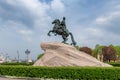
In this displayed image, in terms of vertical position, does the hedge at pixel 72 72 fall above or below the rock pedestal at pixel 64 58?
below

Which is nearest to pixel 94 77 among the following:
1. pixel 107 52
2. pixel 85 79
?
pixel 85 79

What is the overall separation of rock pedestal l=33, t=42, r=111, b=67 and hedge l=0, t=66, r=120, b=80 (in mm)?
3262

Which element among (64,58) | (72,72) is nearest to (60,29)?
(64,58)

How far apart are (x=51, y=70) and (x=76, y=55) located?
4.66 meters

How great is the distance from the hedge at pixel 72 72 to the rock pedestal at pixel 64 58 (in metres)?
3.26

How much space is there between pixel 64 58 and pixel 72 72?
4.44 meters

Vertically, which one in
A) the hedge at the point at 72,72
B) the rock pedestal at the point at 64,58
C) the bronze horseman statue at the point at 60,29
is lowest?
the hedge at the point at 72,72

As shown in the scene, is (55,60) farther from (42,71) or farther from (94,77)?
(94,77)

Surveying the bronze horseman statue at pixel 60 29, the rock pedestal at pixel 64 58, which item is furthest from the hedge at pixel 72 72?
the bronze horseman statue at pixel 60 29

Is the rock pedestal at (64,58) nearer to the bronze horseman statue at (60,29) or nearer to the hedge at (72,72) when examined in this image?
the bronze horseman statue at (60,29)

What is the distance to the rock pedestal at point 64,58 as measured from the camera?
2708cm

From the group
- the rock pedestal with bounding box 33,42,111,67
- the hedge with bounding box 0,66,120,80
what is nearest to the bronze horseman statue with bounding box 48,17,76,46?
the rock pedestal with bounding box 33,42,111,67

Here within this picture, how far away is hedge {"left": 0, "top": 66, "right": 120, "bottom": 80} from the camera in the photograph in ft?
72.7

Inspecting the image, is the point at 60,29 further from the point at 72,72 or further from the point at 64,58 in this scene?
the point at 72,72
